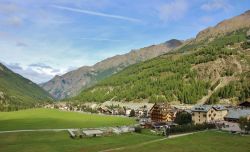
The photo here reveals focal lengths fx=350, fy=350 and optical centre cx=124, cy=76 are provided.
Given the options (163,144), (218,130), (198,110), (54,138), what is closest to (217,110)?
(198,110)

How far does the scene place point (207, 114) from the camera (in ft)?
577

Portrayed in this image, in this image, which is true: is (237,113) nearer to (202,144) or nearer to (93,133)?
(202,144)

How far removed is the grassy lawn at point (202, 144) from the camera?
103425 millimetres

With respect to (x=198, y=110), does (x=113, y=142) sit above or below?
below

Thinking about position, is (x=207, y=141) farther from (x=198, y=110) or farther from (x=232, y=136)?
(x=198, y=110)

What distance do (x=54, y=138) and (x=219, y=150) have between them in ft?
217

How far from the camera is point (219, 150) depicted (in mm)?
101188

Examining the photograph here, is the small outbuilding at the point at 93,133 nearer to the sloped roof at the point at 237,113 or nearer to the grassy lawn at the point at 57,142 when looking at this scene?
the grassy lawn at the point at 57,142

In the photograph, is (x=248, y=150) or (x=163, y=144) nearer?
(x=248, y=150)

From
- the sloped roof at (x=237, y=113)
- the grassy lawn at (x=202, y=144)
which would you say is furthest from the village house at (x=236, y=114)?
the grassy lawn at (x=202, y=144)

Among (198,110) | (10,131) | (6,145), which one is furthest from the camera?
(198,110)

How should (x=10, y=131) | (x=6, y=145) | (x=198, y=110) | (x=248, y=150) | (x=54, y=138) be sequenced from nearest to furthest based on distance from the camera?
(x=248, y=150) < (x=6, y=145) < (x=54, y=138) < (x=10, y=131) < (x=198, y=110)

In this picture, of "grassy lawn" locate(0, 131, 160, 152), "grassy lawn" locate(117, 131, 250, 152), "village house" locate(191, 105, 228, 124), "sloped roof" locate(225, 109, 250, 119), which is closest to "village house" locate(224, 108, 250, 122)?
"sloped roof" locate(225, 109, 250, 119)

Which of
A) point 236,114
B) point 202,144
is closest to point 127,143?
point 202,144
